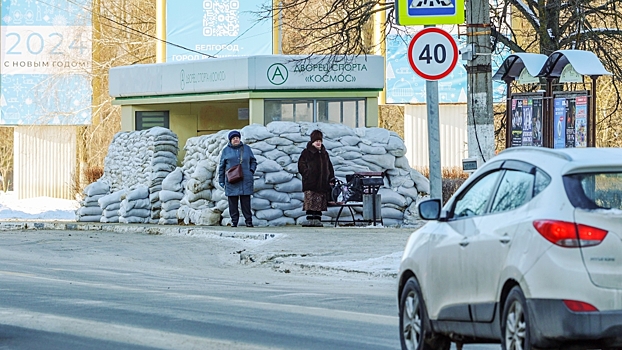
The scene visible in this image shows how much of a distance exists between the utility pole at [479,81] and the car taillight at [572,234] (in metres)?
9.38

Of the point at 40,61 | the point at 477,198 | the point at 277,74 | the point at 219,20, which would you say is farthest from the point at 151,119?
the point at 477,198

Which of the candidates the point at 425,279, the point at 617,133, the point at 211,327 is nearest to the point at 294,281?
the point at 211,327

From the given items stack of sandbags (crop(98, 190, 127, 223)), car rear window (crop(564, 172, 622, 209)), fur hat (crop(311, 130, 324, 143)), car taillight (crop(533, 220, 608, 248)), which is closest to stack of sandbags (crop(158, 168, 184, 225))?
stack of sandbags (crop(98, 190, 127, 223))

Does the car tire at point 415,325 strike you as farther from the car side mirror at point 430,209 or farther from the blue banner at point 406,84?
the blue banner at point 406,84

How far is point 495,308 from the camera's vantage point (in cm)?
650

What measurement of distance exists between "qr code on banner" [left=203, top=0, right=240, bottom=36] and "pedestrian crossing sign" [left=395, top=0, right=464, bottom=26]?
888 inches

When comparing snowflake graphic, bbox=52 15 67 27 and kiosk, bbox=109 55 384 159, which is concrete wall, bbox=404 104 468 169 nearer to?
kiosk, bbox=109 55 384 159

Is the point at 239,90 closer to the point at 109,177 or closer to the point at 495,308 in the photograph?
the point at 109,177

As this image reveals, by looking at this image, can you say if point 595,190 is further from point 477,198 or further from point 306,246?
point 306,246

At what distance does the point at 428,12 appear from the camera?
12.7 m

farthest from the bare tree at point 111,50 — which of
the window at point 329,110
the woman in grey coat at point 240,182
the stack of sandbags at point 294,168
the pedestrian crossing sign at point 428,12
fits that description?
the pedestrian crossing sign at point 428,12

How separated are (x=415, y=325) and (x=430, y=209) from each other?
29.0 inches

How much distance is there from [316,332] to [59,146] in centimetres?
3899

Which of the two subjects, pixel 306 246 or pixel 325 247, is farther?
pixel 306 246
